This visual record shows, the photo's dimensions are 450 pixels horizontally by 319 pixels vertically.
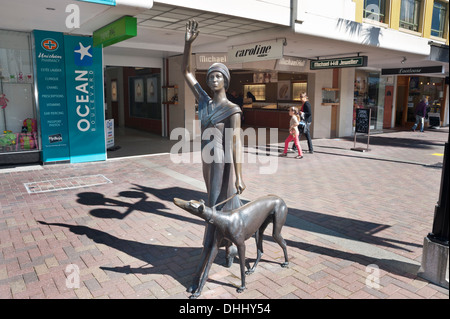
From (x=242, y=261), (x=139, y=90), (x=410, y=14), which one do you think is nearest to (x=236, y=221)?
(x=242, y=261)

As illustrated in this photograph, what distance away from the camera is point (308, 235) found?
511cm

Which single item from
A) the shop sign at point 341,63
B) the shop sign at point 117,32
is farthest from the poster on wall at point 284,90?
the shop sign at point 117,32

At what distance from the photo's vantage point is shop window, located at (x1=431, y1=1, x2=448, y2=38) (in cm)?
1584

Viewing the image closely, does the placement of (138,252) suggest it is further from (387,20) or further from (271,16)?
(387,20)

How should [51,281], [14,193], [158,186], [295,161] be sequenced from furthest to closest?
1. [295,161]
2. [158,186]
3. [14,193]
4. [51,281]

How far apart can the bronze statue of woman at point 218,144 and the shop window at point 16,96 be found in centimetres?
728

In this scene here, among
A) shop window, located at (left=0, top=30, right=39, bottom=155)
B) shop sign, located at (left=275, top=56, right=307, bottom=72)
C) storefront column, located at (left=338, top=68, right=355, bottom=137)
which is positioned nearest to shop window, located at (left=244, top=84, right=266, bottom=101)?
storefront column, located at (left=338, top=68, right=355, bottom=137)

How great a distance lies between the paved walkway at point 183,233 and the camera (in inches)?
146

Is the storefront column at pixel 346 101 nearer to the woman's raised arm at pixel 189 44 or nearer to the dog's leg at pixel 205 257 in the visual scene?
the woman's raised arm at pixel 189 44

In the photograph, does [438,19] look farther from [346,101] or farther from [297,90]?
[297,90]

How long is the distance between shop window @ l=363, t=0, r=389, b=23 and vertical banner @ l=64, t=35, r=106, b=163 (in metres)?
8.81

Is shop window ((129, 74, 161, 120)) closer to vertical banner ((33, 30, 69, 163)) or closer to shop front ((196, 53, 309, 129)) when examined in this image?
shop front ((196, 53, 309, 129))

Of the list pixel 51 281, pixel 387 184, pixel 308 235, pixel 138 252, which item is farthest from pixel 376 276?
pixel 387 184
